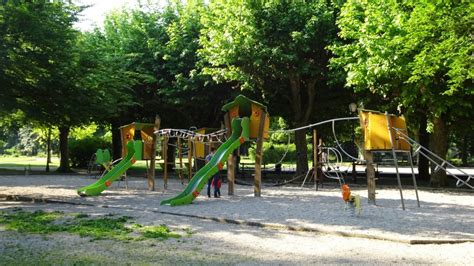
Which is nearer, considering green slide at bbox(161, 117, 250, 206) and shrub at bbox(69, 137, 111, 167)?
green slide at bbox(161, 117, 250, 206)

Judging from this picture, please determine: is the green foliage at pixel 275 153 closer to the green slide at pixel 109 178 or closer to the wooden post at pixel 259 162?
the green slide at pixel 109 178

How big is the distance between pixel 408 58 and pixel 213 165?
831cm

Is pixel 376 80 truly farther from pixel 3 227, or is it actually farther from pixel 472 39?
pixel 3 227

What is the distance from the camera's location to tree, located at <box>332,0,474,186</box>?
552 inches

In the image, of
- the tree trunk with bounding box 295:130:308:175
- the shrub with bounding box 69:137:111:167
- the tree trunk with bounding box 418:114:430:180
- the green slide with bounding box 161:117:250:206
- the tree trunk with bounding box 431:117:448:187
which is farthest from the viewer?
the shrub with bounding box 69:137:111:167

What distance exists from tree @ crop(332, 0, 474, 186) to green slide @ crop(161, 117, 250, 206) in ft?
18.0

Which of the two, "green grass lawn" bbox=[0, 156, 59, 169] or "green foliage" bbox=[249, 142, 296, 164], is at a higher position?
"green foliage" bbox=[249, 142, 296, 164]

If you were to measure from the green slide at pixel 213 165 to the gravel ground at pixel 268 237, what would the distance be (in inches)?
16.5

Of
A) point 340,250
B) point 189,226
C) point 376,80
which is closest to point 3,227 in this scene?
point 189,226

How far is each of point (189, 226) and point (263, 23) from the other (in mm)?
13791

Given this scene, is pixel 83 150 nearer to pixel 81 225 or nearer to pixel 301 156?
pixel 301 156

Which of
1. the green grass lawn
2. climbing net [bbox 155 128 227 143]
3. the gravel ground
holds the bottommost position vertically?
the gravel ground

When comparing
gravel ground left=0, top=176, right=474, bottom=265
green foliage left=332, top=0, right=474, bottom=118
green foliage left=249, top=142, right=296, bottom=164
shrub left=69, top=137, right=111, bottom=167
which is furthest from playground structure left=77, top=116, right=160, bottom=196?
green foliage left=249, top=142, right=296, bottom=164

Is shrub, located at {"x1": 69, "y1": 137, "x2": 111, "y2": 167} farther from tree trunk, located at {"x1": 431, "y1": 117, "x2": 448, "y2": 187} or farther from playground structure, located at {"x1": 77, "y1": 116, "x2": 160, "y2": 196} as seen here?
tree trunk, located at {"x1": 431, "y1": 117, "x2": 448, "y2": 187}
